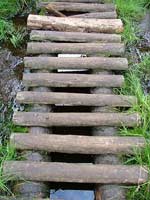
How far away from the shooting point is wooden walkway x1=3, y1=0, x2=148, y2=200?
3393 mm

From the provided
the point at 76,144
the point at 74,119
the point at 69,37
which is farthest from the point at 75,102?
the point at 69,37

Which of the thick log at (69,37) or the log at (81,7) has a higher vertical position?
the log at (81,7)

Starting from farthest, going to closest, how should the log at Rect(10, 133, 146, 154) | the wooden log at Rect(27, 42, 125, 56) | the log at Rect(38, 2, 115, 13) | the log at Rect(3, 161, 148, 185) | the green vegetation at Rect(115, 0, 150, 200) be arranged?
the log at Rect(38, 2, 115, 13) → the wooden log at Rect(27, 42, 125, 56) → the log at Rect(10, 133, 146, 154) → the green vegetation at Rect(115, 0, 150, 200) → the log at Rect(3, 161, 148, 185)

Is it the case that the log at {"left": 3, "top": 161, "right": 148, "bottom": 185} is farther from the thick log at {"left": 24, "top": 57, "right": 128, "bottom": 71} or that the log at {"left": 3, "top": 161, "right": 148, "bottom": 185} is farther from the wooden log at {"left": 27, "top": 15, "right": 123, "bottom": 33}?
the wooden log at {"left": 27, "top": 15, "right": 123, "bottom": 33}

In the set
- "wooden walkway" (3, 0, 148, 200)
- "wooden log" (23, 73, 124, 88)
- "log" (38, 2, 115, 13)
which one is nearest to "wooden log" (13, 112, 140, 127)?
"wooden walkway" (3, 0, 148, 200)

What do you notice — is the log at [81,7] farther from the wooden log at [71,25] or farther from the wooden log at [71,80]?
the wooden log at [71,80]

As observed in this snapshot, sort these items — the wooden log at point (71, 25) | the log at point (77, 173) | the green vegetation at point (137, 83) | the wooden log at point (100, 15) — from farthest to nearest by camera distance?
the wooden log at point (100, 15) → the wooden log at point (71, 25) → the green vegetation at point (137, 83) → the log at point (77, 173)

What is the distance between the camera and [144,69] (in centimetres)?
489

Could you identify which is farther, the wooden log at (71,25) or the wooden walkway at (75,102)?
the wooden log at (71,25)

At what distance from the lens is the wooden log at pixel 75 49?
489 cm

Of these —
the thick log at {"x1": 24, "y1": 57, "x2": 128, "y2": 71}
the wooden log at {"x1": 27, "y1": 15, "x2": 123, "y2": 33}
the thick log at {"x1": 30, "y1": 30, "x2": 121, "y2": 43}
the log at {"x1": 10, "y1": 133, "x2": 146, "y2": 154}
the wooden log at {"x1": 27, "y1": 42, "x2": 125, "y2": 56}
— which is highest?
the wooden log at {"x1": 27, "y1": 15, "x2": 123, "y2": 33}

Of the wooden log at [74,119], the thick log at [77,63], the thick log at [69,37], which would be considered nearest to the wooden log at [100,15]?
the thick log at [69,37]

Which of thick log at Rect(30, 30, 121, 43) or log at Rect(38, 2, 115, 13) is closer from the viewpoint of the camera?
thick log at Rect(30, 30, 121, 43)

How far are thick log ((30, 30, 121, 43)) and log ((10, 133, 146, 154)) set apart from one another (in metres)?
1.72
